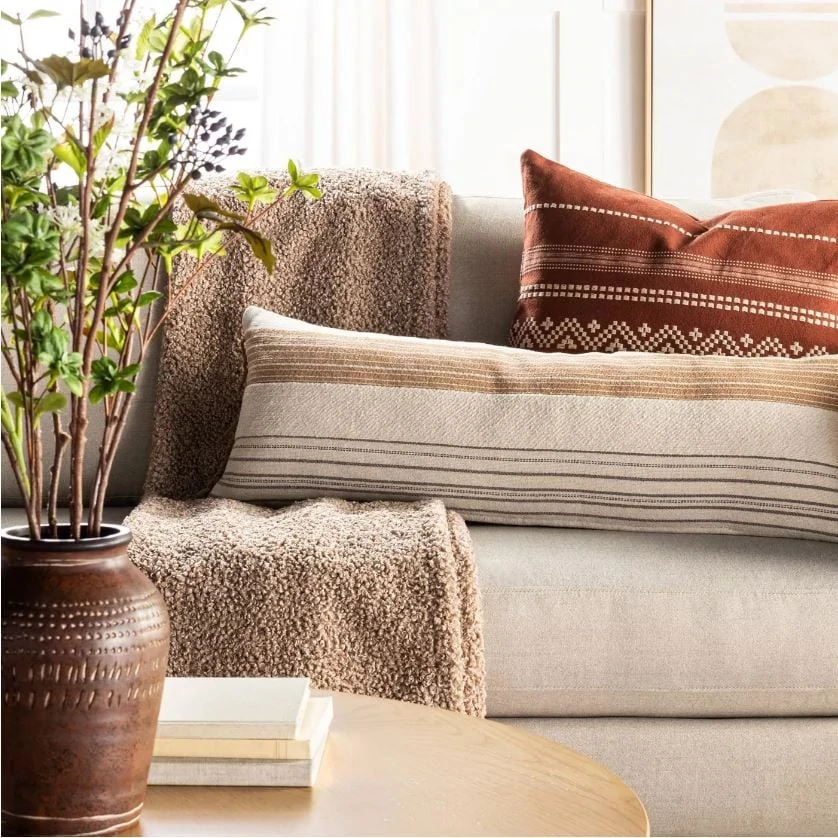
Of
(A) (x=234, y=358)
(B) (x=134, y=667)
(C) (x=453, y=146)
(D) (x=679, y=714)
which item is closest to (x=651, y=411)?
(D) (x=679, y=714)

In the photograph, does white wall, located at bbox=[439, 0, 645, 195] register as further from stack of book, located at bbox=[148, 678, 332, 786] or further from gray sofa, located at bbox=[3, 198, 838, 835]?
stack of book, located at bbox=[148, 678, 332, 786]

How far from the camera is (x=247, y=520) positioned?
4.55ft

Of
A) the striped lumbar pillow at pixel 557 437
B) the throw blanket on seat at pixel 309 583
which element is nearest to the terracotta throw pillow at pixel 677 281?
the striped lumbar pillow at pixel 557 437

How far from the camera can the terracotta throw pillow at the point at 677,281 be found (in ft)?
5.58

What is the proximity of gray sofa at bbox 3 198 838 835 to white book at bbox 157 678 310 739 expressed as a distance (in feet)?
1.58

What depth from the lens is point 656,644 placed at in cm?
126

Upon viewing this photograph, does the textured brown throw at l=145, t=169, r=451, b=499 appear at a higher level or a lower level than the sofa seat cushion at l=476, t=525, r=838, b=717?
higher

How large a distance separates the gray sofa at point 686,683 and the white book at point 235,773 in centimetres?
54

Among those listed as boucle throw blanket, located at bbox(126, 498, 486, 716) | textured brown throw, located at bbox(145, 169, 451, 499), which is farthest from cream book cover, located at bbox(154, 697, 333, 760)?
textured brown throw, located at bbox(145, 169, 451, 499)

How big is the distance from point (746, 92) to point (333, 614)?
87.3 inches

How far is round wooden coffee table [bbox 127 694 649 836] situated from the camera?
2.23ft

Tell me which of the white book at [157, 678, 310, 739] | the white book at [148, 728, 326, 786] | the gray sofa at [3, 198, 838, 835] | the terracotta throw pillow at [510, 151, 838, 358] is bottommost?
the gray sofa at [3, 198, 838, 835]

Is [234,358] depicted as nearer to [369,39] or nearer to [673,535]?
[673,535]

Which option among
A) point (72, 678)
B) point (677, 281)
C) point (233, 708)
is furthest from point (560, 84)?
point (72, 678)
